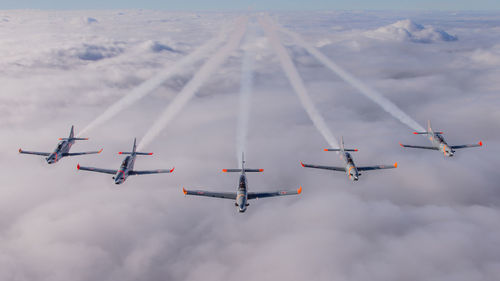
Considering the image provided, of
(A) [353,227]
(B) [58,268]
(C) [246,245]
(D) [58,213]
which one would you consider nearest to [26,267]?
(B) [58,268]

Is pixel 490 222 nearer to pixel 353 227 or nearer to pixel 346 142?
pixel 353 227

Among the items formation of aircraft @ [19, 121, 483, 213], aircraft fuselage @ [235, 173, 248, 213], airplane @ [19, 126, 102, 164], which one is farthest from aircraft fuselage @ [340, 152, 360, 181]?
airplane @ [19, 126, 102, 164]

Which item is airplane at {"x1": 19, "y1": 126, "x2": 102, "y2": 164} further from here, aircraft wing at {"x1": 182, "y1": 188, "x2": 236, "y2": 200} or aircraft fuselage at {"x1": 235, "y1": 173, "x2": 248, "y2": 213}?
aircraft fuselage at {"x1": 235, "y1": 173, "x2": 248, "y2": 213}

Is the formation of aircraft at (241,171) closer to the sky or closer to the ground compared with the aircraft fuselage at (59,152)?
closer to the ground

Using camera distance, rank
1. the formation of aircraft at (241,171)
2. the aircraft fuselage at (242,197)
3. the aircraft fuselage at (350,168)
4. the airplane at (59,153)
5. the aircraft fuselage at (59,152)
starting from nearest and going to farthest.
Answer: the aircraft fuselage at (242,197), the formation of aircraft at (241,171), the aircraft fuselage at (350,168), the aircraft fuselage at (59,152), the airplane at (59,153)

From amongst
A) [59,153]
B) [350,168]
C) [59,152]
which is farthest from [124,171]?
[350,168]

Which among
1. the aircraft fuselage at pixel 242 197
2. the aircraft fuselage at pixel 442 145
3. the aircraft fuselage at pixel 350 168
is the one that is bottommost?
the aircraft fuselage at pixel 242 197

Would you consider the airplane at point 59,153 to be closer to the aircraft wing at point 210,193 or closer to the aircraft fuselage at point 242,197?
the aircraft wing at point 210,193

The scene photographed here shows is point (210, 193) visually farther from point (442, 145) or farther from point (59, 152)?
point (442, 145)

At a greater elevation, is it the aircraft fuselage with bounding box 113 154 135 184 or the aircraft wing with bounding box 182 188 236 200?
the aircraft fuselage with bounding box 113 154 135 184

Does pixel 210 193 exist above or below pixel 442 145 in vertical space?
below

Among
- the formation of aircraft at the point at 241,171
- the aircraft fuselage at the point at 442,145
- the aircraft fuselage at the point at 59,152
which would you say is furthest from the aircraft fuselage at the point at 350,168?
the aircraft fuselage at the point at 59,152

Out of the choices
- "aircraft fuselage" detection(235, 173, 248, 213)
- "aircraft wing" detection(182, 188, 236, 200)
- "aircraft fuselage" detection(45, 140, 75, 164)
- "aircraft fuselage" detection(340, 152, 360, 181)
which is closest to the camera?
"aircraft fuselage" detection(235, 173, 248, 213)

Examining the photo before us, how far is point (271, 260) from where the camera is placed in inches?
3310
